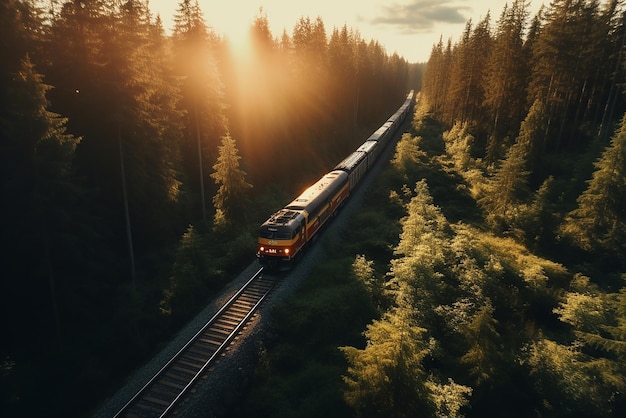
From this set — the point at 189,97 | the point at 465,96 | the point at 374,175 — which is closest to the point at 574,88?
the point at 465,96

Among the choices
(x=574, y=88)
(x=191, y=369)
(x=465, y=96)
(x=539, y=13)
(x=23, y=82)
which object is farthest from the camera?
(x=465, y=96)

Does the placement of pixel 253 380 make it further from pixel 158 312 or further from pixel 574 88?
pixel 574 88

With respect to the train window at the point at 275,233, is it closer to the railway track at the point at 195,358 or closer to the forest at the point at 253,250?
the railway track at the point at 195,358

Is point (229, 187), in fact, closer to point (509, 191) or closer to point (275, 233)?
point (275, 233)

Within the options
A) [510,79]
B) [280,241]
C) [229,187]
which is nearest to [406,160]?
[510,79]

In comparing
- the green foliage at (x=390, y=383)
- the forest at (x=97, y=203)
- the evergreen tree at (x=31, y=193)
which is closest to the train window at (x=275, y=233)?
the forest at (x=97, y=203)

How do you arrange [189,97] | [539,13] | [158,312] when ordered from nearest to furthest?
[158,312] < [189,97] < [539,13]
